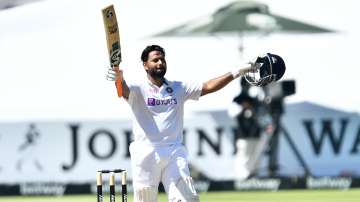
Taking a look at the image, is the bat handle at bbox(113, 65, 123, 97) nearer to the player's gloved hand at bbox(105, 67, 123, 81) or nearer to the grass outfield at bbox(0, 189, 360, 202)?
the player's gloved hand at bbox(105, 67, 123, 81)

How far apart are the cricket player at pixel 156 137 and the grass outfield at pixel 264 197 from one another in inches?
174

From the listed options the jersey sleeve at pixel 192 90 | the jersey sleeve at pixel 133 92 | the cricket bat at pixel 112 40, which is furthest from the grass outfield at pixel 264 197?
the cricket bat at pixel 112 40

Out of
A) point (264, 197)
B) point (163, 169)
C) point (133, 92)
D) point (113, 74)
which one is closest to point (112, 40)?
point (113, 74)

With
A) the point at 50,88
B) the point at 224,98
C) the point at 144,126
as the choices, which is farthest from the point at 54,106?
Answer: the point at 144,126

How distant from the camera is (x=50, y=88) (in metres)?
12.5

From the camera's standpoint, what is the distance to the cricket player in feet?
22.7

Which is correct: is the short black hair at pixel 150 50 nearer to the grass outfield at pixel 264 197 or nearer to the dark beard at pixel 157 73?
the dark beard at pixel 157 73

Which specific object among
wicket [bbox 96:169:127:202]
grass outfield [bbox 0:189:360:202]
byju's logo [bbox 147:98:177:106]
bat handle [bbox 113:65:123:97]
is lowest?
grass outfield [bbox 0:189:360:202]

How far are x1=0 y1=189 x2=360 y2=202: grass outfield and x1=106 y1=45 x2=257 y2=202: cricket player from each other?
4.42 m

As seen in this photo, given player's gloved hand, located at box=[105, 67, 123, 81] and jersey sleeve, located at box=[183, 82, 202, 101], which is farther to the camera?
jersey sleeve, located at box=[183, 82, 202, 101]

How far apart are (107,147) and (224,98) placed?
1.29m

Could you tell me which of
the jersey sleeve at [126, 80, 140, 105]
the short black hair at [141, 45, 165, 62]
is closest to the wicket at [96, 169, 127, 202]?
the jersey sleeve at [126, 80, 140, 105]

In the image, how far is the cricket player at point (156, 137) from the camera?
6.91 m

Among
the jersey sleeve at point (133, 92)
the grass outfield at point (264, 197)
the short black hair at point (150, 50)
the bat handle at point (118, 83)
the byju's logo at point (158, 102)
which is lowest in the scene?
the grass outfield at point (264, 197)
